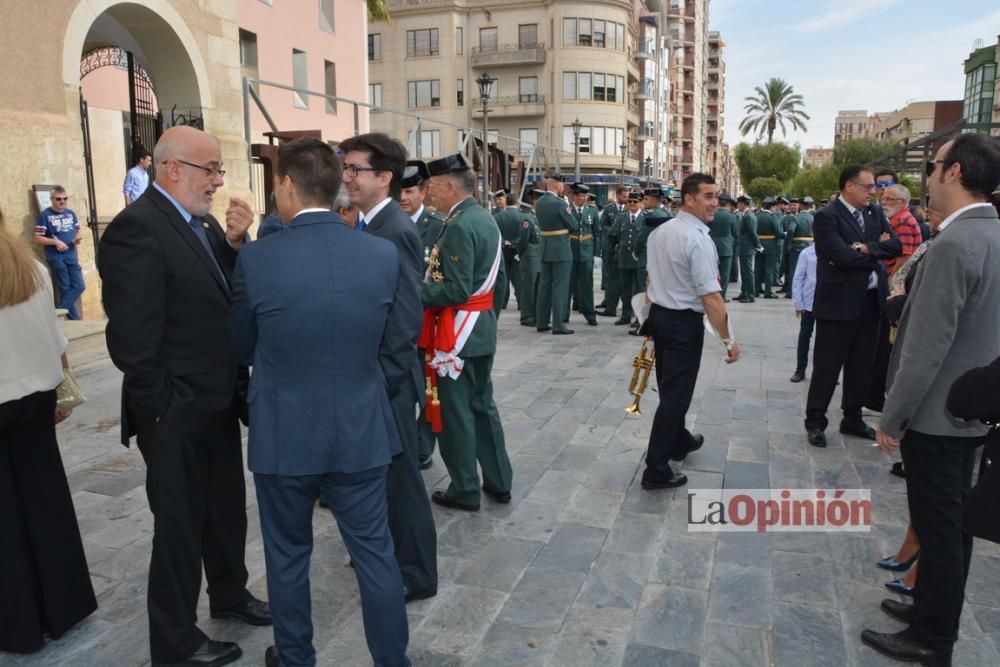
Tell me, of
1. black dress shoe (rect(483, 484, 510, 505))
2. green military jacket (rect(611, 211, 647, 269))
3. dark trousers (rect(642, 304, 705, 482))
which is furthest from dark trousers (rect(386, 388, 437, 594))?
green military jacket (rect(611, 211, 647, 269))

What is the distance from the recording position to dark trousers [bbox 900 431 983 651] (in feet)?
8.77

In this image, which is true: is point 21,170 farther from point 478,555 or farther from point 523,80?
point 523,80

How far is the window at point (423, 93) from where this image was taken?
4656 centimetres

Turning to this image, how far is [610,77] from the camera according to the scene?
1841 inches

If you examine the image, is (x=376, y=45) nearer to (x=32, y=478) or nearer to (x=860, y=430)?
(x=860, y=430)

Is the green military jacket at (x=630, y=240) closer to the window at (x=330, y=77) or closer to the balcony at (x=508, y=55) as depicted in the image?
the window at (x=330, y=77)

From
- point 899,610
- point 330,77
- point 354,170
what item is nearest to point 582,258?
point 354,170

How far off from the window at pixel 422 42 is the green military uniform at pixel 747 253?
120 feet

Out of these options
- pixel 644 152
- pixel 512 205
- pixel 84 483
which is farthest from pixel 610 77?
pixel 84 483

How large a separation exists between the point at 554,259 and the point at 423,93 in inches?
1582

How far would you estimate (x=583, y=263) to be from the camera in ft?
36.8

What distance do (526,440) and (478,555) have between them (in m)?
1.87

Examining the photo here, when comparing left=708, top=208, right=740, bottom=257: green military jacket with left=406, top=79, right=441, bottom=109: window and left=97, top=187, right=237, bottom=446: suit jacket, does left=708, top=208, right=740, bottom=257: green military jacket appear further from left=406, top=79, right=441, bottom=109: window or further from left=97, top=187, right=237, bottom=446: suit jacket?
left=406, top=79, right=441, bottom=109: window

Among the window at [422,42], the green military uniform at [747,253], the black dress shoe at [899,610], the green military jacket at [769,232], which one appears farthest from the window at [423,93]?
the black dress shoe at [899,610]
